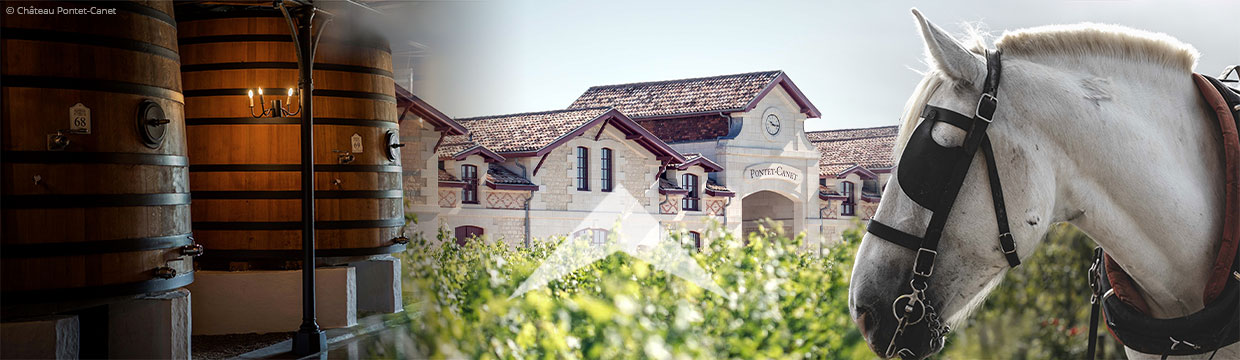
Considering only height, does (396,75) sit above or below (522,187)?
above

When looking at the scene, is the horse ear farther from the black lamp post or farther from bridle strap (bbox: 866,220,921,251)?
the black lamp post

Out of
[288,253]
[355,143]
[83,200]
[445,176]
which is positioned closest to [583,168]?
[445,176]

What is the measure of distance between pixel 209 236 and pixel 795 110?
13.8ft

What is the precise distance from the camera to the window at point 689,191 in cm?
156

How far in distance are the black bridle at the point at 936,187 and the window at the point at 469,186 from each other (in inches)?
28.8

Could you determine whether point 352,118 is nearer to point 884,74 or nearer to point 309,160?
point 309,160

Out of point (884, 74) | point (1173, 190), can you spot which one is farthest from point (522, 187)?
point (1173, 190)

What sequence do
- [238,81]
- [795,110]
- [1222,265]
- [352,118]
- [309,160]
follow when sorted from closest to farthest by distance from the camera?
[1222,265], [795,110], [309,160], [352,118], [238,81]

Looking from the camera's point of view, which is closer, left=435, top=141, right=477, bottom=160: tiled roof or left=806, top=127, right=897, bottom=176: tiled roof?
left=435, top=141, right=477, bottom=160: tiled roof

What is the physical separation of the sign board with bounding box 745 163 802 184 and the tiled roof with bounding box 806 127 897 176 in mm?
86

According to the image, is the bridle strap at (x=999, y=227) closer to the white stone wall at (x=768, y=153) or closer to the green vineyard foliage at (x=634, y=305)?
the green vineyard foliage at (x=634, y=305)

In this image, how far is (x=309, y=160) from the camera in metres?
4.21

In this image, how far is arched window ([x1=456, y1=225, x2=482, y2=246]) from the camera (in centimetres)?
152

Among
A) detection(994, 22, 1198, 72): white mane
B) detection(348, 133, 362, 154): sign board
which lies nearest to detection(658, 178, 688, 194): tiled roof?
detection(994, 22, 1198, 72): white mane
